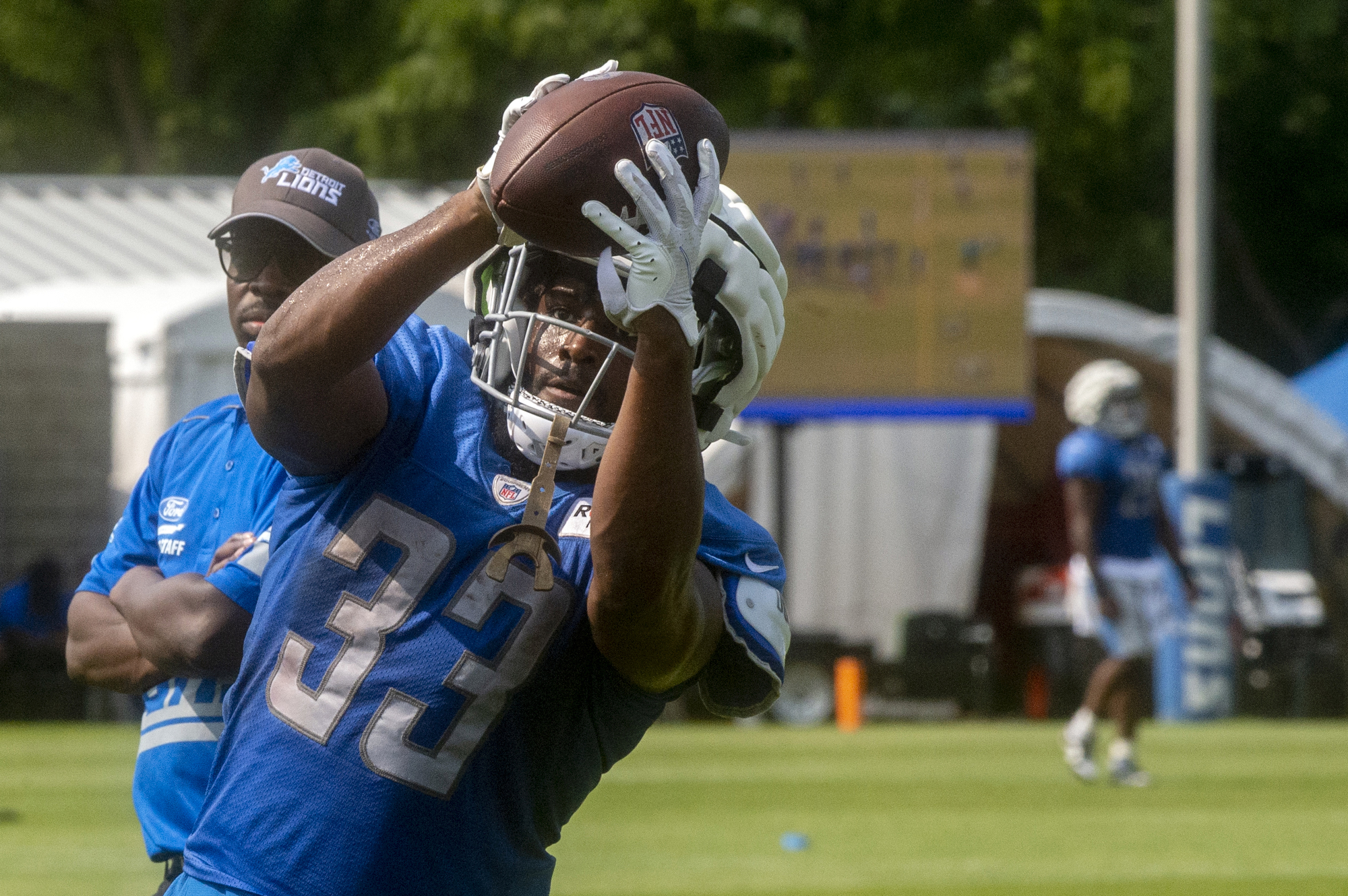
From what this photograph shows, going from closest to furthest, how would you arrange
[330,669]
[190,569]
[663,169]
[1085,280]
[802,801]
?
[663,169], [330,669], [190,569], [802,801], [1085,280]

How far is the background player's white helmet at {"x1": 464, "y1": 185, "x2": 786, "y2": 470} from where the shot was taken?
7.48 feet

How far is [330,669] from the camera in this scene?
91.2 inches

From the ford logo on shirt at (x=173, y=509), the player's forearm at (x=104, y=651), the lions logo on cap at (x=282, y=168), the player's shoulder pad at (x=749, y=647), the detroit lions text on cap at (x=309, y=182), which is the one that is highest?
the lions logo on cap at (x=282, y=168)

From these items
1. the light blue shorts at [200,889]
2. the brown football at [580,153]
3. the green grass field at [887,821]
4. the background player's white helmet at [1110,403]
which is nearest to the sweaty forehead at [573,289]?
the brown football at [580,153]

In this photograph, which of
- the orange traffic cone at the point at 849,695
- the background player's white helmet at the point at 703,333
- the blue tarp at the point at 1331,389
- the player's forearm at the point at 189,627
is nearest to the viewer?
the background player's white helmet at the point at 703,333

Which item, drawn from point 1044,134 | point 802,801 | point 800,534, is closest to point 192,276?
point 800,534

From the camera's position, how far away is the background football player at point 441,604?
2201mm

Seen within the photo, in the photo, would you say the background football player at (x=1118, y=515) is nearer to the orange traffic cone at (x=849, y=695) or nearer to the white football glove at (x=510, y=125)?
the orange traffic cone at (x=849, y=695)

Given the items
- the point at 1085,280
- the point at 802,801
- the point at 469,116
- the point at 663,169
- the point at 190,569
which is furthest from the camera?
the point at 1085,280

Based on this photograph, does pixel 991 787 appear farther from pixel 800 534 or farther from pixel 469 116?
pixel 469 116

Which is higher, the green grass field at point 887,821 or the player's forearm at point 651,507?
the player's forearm at point 651,507

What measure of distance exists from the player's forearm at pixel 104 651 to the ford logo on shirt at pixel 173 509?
18 centimetres

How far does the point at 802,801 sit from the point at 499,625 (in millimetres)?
7018

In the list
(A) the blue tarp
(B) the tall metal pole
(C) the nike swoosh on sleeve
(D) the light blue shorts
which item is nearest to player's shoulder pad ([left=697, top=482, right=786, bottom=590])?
(C) the nike swoosh on sleeve
